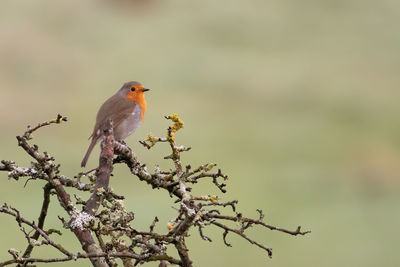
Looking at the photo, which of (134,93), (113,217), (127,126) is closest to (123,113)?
(127,126)

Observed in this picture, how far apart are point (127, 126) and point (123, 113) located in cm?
14

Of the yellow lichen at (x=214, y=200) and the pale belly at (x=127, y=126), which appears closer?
the yellow lichen at (x=214, y=200)

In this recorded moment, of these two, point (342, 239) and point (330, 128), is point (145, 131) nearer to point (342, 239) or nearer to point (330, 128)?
point (342, 239)

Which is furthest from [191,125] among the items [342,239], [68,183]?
[68,183]

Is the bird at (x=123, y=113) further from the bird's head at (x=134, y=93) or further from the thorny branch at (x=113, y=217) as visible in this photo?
the thorny branch at (x=113, y=217)

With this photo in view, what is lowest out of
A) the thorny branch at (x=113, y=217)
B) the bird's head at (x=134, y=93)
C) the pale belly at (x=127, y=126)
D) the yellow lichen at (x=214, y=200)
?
the thorny branch at (x=113, y=217)

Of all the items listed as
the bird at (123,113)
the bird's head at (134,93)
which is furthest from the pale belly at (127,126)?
the bird's head at (134,93)

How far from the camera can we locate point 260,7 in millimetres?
30875

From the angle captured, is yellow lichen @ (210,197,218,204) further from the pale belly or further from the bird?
the pale belly

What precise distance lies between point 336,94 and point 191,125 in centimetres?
511

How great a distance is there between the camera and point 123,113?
5.65m

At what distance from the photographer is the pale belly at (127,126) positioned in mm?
5480

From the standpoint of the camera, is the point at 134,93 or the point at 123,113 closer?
the point at 123,113

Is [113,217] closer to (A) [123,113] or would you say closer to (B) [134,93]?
(A) [123,113]
